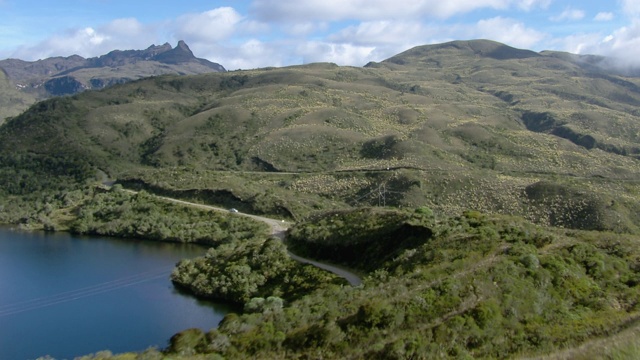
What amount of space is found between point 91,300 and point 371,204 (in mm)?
48014

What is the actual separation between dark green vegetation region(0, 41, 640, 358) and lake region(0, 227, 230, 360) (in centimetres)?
490

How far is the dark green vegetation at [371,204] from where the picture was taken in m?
29.8

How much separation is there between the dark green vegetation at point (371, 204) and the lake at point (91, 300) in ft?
16.1

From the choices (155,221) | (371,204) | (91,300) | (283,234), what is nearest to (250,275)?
(283,234)

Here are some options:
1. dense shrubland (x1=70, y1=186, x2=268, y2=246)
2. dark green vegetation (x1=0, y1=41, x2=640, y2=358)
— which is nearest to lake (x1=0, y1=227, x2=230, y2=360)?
dense shrubland (x1=70, y1=186, x2=268, y2=246)

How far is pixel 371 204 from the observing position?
9700 cm

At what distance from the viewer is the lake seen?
48.8m

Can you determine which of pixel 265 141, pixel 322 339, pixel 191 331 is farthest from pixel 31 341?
pixel 265 141

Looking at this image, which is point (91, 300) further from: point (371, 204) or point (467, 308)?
point (371, 204)

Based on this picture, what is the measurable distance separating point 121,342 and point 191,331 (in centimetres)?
1812

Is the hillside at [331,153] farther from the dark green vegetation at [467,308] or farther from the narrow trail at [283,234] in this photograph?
the dark green vegetation at [467,308]

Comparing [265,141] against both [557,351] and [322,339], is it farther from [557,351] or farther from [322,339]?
[557,351]

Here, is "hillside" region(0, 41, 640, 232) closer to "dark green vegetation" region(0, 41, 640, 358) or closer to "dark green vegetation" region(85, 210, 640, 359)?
"dark green vegetation" region(0, 41, 640, 358)

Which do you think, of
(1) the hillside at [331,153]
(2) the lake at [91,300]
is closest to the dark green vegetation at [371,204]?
(1) the hillside at [331,153]
